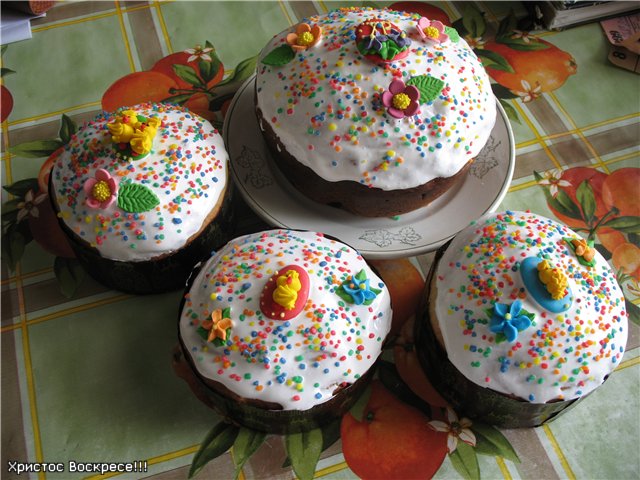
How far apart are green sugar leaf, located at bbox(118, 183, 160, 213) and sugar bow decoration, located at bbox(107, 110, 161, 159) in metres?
0.08

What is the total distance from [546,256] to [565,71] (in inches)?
42.8

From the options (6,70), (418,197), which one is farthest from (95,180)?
(6,70)

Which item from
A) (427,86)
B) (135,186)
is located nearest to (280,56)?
(427,86)

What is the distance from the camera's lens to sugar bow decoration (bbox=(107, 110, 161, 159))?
133cm

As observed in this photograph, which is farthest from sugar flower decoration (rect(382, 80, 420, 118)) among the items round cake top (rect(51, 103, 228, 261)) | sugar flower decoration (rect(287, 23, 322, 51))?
round cake top (rect(51, 103, 228, 261))

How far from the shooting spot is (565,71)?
202 cm

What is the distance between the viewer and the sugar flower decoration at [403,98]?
4.28ft

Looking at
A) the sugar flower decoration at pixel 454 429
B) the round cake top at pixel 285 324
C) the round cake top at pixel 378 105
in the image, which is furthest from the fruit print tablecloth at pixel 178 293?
the round cake top at pixel 378 105

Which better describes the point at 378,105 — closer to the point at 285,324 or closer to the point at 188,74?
the point at 285,324

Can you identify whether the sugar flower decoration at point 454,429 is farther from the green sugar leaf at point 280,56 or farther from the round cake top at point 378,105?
the green sugar leaf at point 280,56

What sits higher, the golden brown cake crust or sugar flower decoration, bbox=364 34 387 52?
sugar flower decoration, bbox=364 34 387 52

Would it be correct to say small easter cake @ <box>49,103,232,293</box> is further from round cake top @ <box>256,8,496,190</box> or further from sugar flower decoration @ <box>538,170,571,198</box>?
sugar flower decoration @ <box>538,170,571,198</box>

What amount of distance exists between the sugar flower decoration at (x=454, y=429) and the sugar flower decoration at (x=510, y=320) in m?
0.33

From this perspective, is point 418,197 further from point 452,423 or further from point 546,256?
point 452,423
